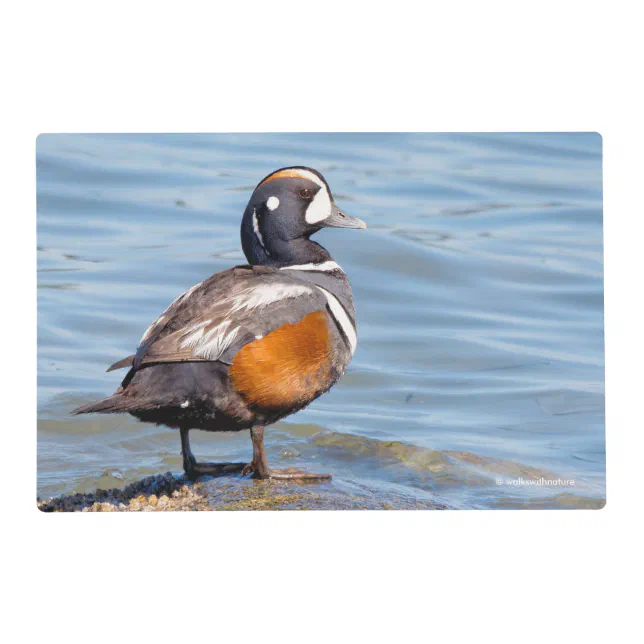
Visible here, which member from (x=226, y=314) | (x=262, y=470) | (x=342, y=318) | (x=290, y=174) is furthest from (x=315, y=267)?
(x=262, y=470)

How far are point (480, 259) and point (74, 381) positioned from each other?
2.36 m

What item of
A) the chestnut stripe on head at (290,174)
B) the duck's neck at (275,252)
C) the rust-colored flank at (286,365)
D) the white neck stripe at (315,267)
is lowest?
the rust-colored flank at (286,365)

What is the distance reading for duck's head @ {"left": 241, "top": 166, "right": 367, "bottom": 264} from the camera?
18.9ft

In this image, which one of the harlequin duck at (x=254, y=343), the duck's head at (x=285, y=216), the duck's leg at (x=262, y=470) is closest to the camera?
the harlequin duck at (x=254, y=343)

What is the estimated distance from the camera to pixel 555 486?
5695 millimetres

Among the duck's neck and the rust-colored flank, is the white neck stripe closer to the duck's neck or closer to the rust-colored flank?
the duck's neck

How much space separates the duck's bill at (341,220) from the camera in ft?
19.5

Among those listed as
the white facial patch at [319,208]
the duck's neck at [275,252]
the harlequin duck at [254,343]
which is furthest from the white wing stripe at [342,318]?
the white facial patch at [319,208]

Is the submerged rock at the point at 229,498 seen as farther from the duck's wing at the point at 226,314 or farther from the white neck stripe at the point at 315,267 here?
the white neck stripe at the point at 315,267

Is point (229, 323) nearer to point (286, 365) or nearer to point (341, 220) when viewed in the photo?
point (286, 365)

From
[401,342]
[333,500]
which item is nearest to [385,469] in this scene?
[333,500]

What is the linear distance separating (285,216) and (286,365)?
81 centimetres

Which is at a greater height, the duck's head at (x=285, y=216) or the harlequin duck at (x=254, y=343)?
the duck's head at (x=285, y=216)

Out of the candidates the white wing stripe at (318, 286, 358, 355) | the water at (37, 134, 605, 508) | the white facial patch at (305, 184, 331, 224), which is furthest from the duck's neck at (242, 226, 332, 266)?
the water at (37, 134, 605, 508)
